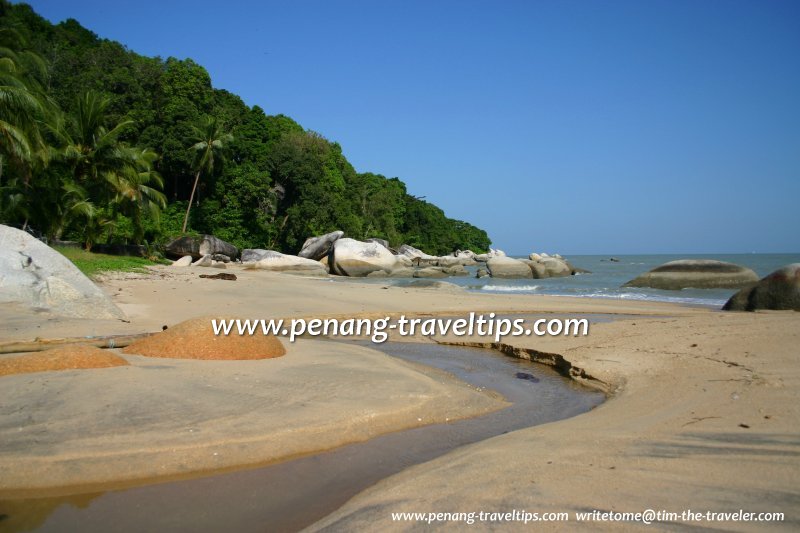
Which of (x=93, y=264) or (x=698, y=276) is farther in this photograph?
(x=698, y=276)

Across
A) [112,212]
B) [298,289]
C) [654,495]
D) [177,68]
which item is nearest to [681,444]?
[654,495]

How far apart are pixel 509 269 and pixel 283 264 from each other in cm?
1581

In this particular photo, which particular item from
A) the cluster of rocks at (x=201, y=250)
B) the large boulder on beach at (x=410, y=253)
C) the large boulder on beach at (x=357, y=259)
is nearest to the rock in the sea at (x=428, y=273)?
the large boulder on beach at (x=357, y=259)

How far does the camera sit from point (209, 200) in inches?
1510

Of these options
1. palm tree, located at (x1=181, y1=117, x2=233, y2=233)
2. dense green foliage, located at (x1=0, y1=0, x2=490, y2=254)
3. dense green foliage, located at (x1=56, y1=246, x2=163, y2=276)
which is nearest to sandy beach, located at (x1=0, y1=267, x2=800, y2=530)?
dense green foliage, located at (x1=56, y1=246, x2=163, y2=276)

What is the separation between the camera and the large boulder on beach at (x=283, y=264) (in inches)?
1276

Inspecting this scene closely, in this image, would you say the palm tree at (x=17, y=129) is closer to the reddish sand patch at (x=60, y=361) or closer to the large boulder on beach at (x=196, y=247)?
the large boulder on beach at (x=196, y=247)

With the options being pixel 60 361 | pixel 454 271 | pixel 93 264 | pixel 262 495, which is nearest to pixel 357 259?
pixel 454 271

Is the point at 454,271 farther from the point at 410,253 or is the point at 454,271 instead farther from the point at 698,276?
the point at 410,253

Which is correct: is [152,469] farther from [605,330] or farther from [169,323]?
[605,330]

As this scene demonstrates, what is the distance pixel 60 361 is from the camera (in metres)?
5.19

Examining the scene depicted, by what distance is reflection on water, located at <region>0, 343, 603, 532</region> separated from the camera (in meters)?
2.96

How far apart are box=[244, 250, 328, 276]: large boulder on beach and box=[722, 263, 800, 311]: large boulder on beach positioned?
2453 centimetres

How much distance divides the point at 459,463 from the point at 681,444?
4.88ft
